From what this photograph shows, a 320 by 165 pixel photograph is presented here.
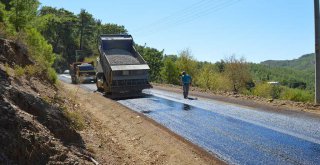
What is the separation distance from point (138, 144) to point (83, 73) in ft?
90.6

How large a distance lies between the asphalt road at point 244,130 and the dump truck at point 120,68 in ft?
11.9

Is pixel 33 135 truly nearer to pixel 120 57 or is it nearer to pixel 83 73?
pixel 120 57

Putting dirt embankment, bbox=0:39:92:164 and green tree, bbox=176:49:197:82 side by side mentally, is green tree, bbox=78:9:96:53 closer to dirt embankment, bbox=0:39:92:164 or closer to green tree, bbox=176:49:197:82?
green tree, bbox=176:49:197:82

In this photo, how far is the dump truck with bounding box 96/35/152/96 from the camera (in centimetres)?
2077

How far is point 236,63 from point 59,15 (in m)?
55.0

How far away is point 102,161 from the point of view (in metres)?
7.33

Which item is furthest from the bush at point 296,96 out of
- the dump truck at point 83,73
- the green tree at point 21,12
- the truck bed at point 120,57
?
the green tree at point 21,12

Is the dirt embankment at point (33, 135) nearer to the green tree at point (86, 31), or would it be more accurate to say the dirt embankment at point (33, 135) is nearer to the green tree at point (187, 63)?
the green tree at point (187, 63)

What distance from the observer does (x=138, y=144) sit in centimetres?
1015

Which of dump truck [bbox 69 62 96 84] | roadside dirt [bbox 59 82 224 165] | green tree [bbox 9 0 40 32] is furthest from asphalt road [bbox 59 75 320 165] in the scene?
dump truck [bbox 69 62 96 84]

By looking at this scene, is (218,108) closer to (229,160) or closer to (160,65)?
(229,160)

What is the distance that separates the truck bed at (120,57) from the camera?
21406mm

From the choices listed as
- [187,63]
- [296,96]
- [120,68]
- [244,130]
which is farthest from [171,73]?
[244,130]

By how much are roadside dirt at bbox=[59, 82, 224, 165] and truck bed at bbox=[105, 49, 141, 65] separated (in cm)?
759
